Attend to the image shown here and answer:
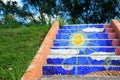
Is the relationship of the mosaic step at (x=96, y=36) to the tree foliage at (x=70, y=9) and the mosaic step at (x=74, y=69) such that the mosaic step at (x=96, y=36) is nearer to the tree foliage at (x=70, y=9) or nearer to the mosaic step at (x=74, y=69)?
the mosaic step at (x=74, y=69)

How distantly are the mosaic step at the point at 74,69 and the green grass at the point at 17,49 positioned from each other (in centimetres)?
45

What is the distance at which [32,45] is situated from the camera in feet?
29.6

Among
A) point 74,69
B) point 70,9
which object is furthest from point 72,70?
point 70,9

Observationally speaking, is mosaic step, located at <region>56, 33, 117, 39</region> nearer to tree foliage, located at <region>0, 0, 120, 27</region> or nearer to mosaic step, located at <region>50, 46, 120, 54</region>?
mosaic step, located at <region>50, 46, 120, 54</region>

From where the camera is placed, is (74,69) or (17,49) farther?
(17,49)

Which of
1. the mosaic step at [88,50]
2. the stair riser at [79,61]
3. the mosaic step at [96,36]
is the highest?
the mosaic step at [96,36]

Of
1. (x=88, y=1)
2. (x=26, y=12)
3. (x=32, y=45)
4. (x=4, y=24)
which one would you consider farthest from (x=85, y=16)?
(x=32, y=45)

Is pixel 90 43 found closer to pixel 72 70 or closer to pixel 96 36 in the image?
pixel 96 36

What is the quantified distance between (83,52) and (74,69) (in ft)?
4.02

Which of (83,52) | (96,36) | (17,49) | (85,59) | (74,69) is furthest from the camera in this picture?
(96,36)

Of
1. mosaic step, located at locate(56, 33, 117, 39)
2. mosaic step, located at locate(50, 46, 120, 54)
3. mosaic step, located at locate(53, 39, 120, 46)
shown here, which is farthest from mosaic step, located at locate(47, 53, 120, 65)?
mosaic step, located at locate(56, 33, 117, 39)

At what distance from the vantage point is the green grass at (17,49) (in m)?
6.66

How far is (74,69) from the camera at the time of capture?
773cm

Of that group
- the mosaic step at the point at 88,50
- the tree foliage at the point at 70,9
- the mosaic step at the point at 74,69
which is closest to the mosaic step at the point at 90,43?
the mosaic step at the point at 88,50
